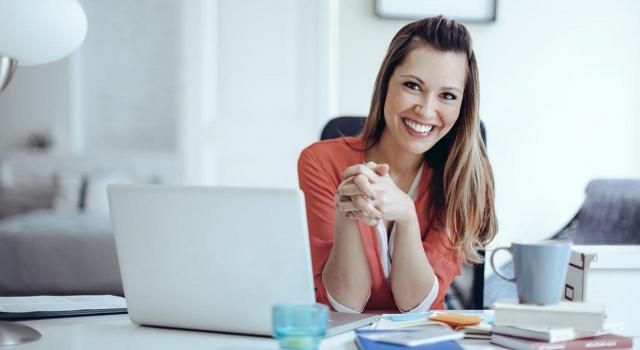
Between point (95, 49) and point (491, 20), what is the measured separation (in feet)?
10.8

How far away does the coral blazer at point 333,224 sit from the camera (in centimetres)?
162

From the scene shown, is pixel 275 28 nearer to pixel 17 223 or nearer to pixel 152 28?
pixel 17 223

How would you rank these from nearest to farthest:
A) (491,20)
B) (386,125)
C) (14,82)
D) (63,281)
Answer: (386,125)
(63,281)
(491,20)
(14,82)

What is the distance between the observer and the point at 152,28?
578cm

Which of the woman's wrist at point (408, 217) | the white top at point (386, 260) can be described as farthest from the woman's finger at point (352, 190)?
the white top at point (386, 260)

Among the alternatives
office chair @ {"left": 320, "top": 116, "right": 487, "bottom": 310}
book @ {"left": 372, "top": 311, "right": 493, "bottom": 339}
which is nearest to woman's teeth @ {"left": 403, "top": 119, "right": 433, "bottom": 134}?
office chair @ {"left": 320, "top": 116, "right": 487, "bottom": 310}

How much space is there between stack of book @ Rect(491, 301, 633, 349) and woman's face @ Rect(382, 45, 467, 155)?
66 cm

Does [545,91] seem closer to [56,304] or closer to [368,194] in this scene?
[368,194]

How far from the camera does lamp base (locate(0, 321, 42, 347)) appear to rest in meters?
1.06

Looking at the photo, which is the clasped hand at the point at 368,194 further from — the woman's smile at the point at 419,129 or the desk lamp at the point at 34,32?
the desk lamp at the point at 34,32

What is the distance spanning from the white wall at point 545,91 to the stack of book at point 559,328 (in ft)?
8.91

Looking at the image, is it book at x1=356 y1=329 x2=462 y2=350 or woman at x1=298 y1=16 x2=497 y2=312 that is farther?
woman at x1=298 y1=16 x2=497 y2=312

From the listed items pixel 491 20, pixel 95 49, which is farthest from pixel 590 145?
pixel 95 49

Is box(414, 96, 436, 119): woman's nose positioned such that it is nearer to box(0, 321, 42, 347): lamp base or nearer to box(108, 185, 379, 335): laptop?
box(108, 185, 379, 335): laptop
